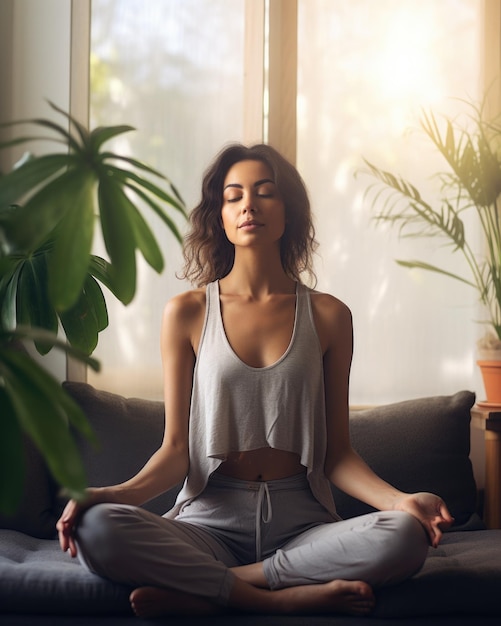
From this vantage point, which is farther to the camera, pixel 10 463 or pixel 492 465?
pixel 492 465

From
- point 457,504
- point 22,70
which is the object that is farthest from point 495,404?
point 22,70

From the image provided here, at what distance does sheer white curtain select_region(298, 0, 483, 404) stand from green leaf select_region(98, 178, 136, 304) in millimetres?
1851

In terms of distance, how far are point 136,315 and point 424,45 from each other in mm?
1380

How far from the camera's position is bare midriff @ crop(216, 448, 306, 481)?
1998mm

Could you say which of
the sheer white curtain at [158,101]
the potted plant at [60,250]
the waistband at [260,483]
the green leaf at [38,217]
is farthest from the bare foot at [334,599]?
the sheer white curtain at [158,101]

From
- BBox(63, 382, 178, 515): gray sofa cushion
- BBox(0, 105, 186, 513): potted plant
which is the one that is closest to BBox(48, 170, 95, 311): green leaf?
BBox(0, 105, 186, 513): potted plant

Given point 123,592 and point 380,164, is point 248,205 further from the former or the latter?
point 380,164

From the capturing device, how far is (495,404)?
2.71 m

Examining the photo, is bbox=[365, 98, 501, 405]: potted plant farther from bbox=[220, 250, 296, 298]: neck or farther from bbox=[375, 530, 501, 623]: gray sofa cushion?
bbox=[375, 530, 501, 623]: gray sofa cushion

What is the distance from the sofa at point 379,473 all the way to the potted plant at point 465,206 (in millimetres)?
317

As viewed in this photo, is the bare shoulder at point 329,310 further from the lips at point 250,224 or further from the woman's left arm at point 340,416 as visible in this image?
the lips at point 250,224

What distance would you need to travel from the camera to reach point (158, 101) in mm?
2984

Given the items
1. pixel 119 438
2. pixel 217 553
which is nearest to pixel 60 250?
pixel 217 553

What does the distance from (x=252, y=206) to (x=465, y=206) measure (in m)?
1.19
